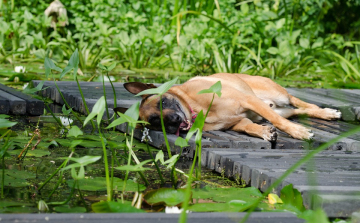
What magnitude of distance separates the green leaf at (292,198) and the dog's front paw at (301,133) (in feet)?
4.80

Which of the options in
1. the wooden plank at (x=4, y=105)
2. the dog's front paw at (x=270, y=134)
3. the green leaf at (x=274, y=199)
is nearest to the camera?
the green leaf at (x=274, y=199)

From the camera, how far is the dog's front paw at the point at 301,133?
3.76m

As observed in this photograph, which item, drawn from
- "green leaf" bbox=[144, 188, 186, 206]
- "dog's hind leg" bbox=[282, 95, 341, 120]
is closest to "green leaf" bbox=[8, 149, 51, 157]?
"green leaf" bbox=[144, 188, 186, 206]

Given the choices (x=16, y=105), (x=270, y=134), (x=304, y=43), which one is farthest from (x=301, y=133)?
(x=304, y=43)

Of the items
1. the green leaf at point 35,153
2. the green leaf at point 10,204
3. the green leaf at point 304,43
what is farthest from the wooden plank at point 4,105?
the green leaf at point 304,43

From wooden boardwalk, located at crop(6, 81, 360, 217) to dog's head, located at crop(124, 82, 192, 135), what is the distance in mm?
121

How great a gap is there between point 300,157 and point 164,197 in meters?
1.13

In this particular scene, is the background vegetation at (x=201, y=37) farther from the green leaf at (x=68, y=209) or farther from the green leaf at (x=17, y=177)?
the green leaf at (x=68, y=209)

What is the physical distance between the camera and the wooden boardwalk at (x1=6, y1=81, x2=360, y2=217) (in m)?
2.21

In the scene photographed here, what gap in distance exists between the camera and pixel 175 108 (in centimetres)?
400

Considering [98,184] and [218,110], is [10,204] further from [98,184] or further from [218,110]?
[218,110]

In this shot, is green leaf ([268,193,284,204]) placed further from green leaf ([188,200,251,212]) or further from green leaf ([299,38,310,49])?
green leaf ([299,38,310,49])

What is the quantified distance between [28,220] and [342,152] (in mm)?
2186

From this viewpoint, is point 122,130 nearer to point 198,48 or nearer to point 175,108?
point 175,108
